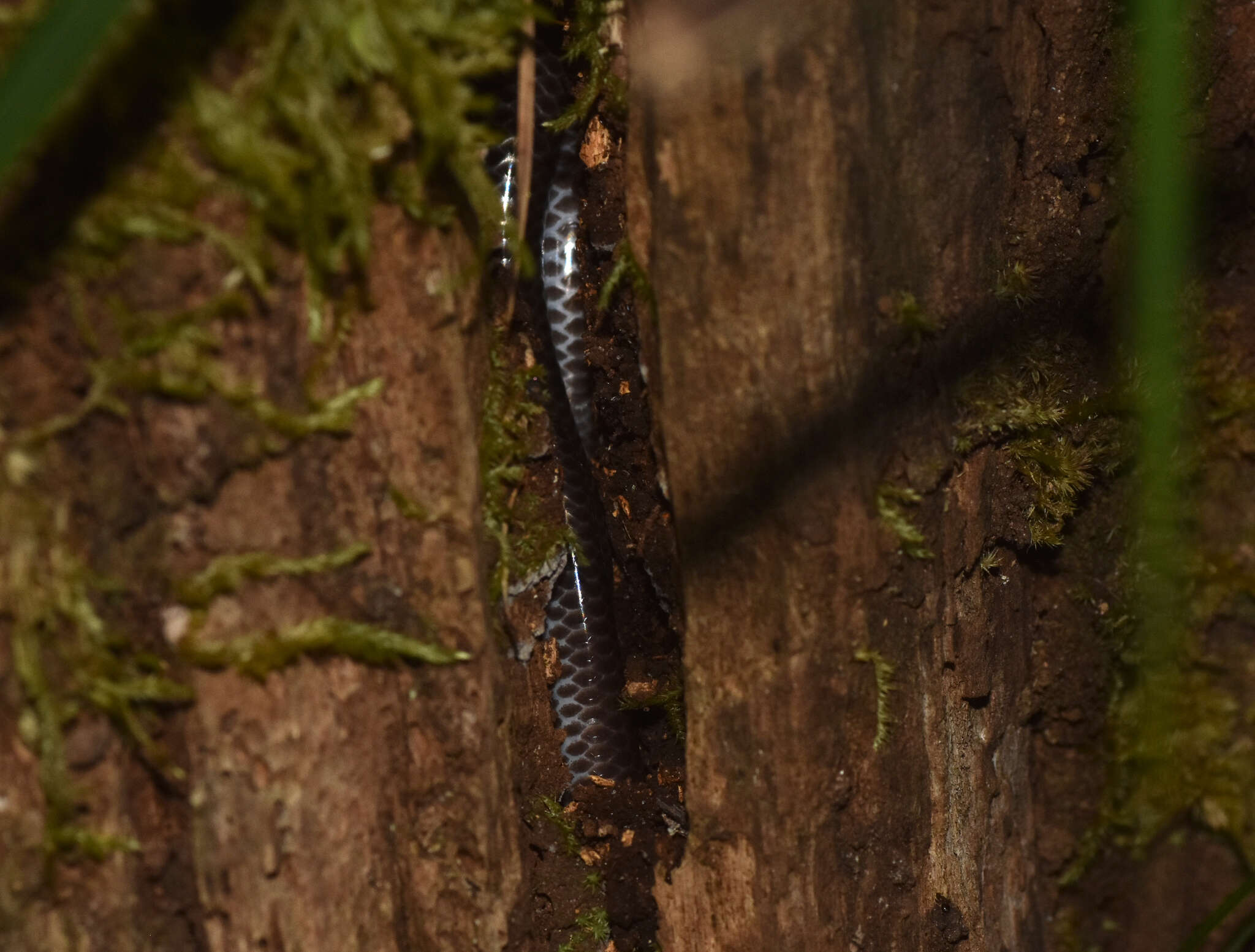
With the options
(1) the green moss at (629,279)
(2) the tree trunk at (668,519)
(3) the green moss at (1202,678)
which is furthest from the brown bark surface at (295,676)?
(3) the green moss at (1202,678)

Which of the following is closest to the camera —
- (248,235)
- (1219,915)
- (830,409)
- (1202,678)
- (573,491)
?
(248,235)

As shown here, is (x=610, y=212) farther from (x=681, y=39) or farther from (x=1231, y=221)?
→ (x=1231, y=221)

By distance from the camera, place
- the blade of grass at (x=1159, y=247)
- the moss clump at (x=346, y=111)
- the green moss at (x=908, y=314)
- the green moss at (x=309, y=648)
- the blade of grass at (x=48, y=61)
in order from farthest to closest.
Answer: the green moss at (x=908, y=314) → the green moss at (x=309, y=648) → the moss clump at (x=346, y=111) → the blade of grass at (x=48, y=61) → the blade of grass at (x=1159, y=247)

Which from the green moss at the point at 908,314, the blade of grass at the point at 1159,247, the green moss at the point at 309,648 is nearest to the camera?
the blade of grass at the point at 1159,247

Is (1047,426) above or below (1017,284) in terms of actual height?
below

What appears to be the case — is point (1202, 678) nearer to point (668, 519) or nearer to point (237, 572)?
point (668, 519)

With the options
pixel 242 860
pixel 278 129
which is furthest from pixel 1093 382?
pixel 242 860

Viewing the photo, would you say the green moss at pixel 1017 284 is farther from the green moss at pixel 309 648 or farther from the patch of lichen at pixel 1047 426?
the green moss at pixel 309 648

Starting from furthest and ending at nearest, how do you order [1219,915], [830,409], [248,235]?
[1219,915]
[830,409]
[248,235]

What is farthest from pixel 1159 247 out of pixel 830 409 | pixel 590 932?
pixel 590 932
